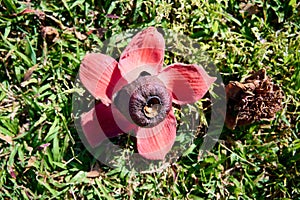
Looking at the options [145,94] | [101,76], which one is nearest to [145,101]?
[145,94]

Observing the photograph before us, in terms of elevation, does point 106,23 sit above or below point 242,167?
above

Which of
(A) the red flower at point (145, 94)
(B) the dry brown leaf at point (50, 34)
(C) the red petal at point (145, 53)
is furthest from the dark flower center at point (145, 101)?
(B) the dry brown leaf at point (50, 34)

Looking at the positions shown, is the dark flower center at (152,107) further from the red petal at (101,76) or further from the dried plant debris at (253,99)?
the dried plant debris at (253,99)

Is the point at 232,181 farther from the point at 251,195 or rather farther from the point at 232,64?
the point at 232,64

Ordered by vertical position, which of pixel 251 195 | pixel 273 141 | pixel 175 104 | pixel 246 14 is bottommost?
pixel 251 195

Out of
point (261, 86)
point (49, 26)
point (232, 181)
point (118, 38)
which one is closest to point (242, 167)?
point (232, 181)

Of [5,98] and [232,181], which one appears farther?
[232,181]
